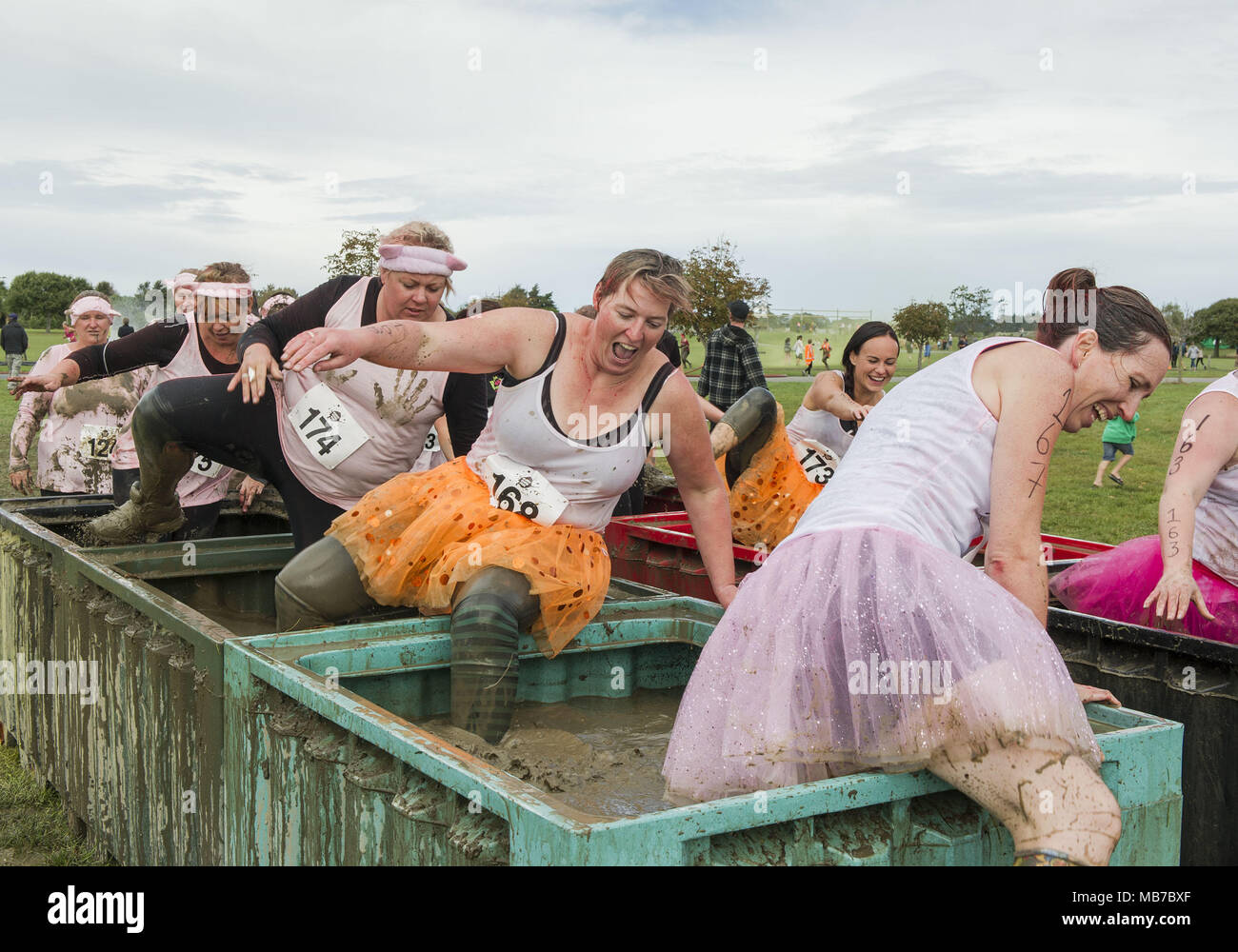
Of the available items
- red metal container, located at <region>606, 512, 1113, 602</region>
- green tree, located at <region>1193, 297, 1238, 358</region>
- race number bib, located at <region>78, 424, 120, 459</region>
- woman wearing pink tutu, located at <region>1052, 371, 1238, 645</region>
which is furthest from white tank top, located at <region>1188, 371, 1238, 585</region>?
green tree, located at <region>1193, 297, 1238, 358</region>

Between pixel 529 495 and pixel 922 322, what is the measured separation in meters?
42.4

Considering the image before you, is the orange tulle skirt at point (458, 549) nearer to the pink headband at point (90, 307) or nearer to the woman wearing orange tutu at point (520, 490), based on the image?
the woman wearing orange tutu at point (520, 490)

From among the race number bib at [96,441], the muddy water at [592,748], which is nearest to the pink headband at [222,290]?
the race number bib at [96,441]

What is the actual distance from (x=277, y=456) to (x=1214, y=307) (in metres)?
88.7

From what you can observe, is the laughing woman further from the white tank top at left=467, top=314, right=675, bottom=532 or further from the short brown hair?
the short brown hair

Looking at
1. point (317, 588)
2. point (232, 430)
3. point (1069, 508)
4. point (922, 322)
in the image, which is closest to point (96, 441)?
point (232, 430)

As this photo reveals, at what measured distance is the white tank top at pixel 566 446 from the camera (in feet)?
11.3

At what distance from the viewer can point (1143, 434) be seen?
22.2 m

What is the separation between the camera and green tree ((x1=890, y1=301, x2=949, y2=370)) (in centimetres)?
4388

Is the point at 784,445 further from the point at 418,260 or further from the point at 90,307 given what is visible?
the point at 90,307

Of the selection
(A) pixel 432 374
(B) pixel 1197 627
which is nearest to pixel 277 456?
(A) pixel 432 374

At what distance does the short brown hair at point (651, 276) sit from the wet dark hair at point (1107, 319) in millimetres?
941

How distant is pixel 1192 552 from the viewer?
3973 mm
